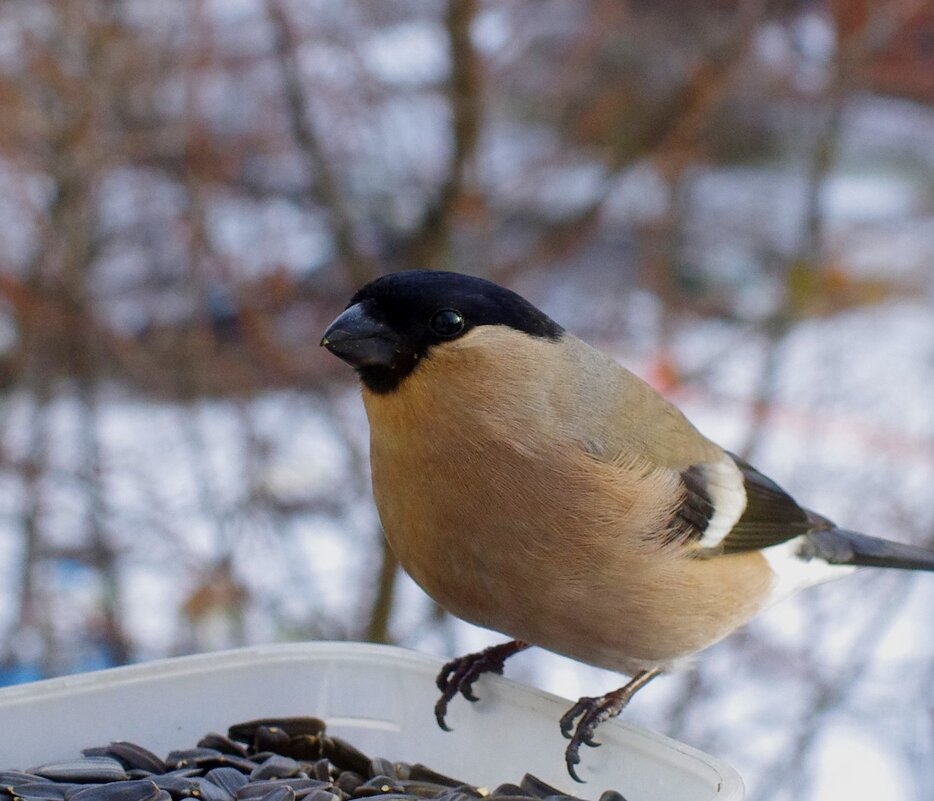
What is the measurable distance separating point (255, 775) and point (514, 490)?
25.8 inches

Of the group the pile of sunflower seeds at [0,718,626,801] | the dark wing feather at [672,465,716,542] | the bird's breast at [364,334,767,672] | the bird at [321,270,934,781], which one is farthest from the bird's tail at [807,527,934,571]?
the pile of sunflower seeds at [0,718,626,801]

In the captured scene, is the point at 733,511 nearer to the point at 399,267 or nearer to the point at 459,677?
the point at 459,677

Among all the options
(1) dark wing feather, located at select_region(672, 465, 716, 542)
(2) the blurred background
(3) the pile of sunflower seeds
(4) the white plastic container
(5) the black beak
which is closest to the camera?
(3) the pile of sunflower seeds

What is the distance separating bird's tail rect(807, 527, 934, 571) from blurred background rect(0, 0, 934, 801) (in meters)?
1.19

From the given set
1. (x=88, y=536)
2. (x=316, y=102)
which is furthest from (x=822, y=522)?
(x=88, y=536)

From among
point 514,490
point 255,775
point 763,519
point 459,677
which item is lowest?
point 255,775

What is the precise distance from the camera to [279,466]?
4.60 m

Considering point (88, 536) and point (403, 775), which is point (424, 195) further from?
point (403, 775)

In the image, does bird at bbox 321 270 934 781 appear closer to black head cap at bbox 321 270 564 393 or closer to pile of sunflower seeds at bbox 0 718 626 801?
black head cap at bbox 321 270 564 393

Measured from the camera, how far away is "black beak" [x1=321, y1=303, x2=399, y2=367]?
2.27 meters

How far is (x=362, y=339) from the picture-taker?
228 cm

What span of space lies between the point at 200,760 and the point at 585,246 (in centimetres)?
292

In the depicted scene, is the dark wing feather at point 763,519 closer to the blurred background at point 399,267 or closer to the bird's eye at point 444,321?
the bird's eye at point 444,321

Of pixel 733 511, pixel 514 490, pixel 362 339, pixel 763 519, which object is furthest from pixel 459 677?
pixel 763 519
